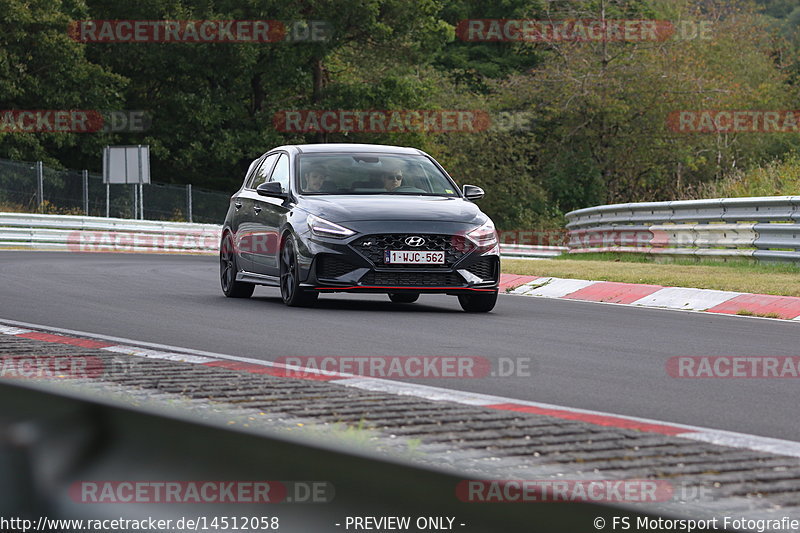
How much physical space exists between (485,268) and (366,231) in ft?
4.13

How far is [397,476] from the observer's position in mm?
2590

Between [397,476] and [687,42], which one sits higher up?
[687,42]

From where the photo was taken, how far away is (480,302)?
41.7 feet

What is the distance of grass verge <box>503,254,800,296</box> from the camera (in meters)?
14.6

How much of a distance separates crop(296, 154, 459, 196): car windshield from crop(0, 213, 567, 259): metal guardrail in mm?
17387

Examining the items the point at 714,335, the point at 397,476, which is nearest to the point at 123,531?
the point at 397,476

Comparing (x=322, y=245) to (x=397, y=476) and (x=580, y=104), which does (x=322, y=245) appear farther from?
(x=580, y=104)

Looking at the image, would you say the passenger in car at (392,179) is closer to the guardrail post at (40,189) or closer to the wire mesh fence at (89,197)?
the wire mesh fence at (89,197)

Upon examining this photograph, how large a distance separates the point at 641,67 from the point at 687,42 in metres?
6.93
